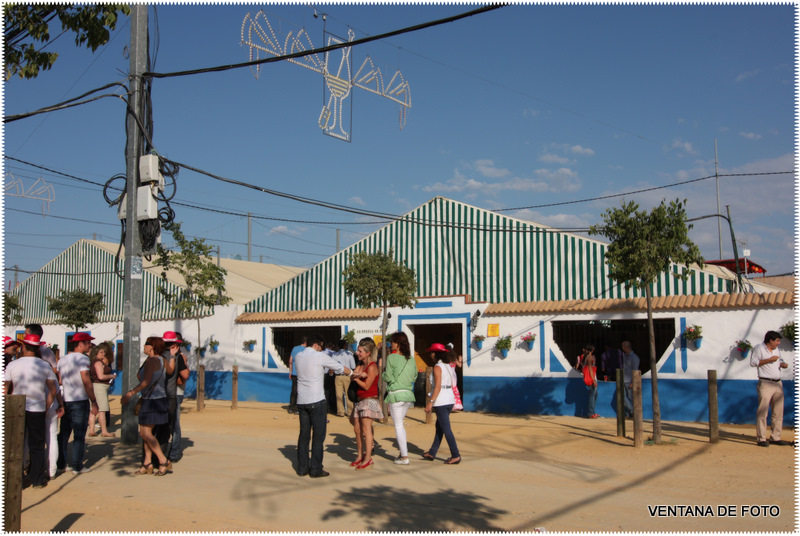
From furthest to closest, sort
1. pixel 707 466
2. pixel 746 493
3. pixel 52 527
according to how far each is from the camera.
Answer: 1. pixel 707 466
2. pixel 746 493
3. pixel 52 527

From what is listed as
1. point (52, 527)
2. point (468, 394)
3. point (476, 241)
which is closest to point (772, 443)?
point (468, 394)

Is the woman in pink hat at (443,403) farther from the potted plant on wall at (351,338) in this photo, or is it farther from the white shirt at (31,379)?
the potted plant on wall at (351,338)

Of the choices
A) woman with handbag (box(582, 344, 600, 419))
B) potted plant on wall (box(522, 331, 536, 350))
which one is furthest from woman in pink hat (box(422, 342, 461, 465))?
potted plant on wall (box(522, 331, 536, 350))

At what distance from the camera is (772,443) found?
10.5 metres

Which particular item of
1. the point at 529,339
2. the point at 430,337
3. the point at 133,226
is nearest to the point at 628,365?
the point at 529,339

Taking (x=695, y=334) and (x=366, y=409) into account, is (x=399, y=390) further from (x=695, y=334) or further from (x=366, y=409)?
(x=695, y=334)

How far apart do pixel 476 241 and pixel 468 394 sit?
3819 millimetres

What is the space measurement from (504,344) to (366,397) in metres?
7.69

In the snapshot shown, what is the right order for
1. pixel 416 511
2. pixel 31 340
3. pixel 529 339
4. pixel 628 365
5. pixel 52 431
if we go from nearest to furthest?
pixel 416 511
pixel 31 340
pixel 52 431
pixel 628 365
pixel 529 339

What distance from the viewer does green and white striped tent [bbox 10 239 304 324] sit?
24359 millimetres

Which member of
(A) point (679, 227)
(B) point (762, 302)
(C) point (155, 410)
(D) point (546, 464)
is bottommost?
(D) point (546, 464)

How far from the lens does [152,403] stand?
8.07 meters

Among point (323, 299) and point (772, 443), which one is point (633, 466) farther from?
point (323, 299)

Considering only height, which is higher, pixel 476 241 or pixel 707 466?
pixel 476 241
